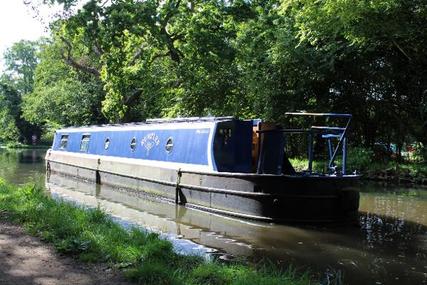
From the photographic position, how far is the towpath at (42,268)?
4.90m

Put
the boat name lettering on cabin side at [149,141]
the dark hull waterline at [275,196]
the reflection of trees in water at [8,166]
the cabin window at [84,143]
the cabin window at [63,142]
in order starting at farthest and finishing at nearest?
the cabin window at [63,142] → the reflection of trees in water at [8,166] → the cabin window at [84,143] → the boat name lettering on cabin side at [149,141] → the dark hull waterline at [275,196]

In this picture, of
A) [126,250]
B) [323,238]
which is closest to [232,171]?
[323,238]

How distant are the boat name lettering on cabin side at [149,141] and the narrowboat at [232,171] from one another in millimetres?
30

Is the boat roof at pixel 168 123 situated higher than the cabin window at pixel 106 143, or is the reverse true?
the boat roof at pixel 168 123

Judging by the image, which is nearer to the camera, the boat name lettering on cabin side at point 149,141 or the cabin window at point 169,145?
the cabin window at point 169,145

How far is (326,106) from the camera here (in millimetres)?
22844

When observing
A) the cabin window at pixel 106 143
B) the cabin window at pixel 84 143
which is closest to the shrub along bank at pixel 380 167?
the cabin window at pixel 106 143

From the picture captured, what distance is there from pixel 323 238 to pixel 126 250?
14.9 ft

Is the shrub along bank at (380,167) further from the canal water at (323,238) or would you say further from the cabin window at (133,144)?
the cabin window at (133,144)

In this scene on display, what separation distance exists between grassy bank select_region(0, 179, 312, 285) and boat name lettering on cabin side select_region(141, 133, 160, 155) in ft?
21.3

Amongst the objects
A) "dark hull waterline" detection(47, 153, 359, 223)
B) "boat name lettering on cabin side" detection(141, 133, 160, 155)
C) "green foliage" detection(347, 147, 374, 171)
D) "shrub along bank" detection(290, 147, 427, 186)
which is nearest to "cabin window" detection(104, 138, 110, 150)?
"boat name lettering on cabin side" detection(141, 133, 160, 155)

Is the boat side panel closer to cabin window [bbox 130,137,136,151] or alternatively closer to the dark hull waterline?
cabin window [bbox 130,137,136,151]

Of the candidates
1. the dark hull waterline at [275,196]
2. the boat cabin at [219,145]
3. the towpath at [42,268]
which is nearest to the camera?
the towpath at [42,268]

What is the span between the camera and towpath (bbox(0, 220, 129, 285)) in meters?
4.90
